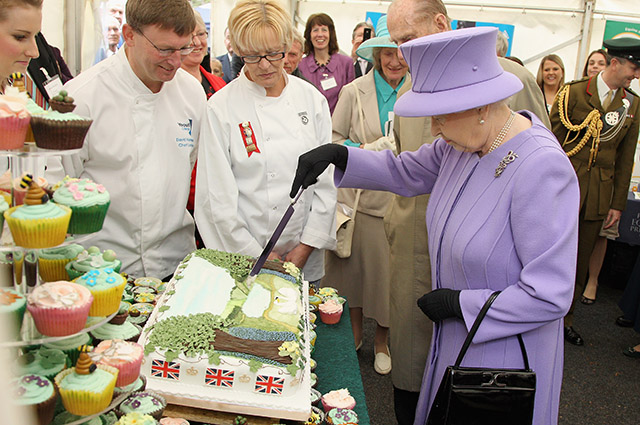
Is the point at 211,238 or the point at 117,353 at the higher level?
the point at 117,353

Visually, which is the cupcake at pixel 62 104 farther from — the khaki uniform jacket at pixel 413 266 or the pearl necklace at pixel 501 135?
the khaki uniform jacket at pixel 413 266

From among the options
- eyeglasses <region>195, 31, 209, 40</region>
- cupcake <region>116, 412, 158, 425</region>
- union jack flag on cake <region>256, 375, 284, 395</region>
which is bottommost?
union jack flag on cake <region>256, 375, 284, 395</region>

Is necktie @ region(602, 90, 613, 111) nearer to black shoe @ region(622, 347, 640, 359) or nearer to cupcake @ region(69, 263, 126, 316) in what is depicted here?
black shoe @ region(622, 347, 640, 359)

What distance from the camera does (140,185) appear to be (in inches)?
74.1

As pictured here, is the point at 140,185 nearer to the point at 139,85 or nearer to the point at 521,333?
the point at 139,85

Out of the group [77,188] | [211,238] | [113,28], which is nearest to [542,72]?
[113,28]

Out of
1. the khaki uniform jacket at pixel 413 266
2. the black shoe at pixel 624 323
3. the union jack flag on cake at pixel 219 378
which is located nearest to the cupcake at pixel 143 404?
the union jack flag on cake at pixel 219 378

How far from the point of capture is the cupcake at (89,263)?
106 cm

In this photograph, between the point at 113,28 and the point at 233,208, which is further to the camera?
the point at 113,28

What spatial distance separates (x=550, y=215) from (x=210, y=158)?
125cm

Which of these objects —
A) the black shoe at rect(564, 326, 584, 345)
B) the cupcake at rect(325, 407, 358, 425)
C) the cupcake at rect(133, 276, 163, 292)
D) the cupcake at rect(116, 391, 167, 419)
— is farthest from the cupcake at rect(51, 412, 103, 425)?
the black shoe at rect(564, 326, 584, 345)

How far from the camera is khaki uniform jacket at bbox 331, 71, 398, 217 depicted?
119 inches

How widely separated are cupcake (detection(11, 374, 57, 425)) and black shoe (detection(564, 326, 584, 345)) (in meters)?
3.96

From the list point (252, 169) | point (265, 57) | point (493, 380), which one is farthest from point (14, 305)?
point (265, 57)
